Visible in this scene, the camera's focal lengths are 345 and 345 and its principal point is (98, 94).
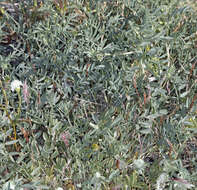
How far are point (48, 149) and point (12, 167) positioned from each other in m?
0.20

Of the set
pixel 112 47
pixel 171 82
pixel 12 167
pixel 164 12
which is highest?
pixel 164 12

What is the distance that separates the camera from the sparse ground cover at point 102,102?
67.0 inches

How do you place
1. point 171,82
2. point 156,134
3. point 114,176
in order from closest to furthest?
1. point 114,176
2. point 156,134
3. point 171,82

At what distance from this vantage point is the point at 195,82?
2.01 meters

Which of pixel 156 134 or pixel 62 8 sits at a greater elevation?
pixel 62 8

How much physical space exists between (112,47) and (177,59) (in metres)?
0.47

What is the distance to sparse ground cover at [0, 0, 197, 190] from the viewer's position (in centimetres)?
170

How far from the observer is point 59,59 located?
204 centimetres

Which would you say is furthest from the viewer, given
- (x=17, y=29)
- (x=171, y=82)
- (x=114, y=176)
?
(x=17, y=29)

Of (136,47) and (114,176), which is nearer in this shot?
(114,176)

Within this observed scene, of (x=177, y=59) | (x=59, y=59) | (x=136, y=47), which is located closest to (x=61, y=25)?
(x=59, y=59)

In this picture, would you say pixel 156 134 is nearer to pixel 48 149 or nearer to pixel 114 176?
pixel 114 176

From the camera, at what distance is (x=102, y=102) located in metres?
2.09

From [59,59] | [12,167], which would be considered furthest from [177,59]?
[12,167]
